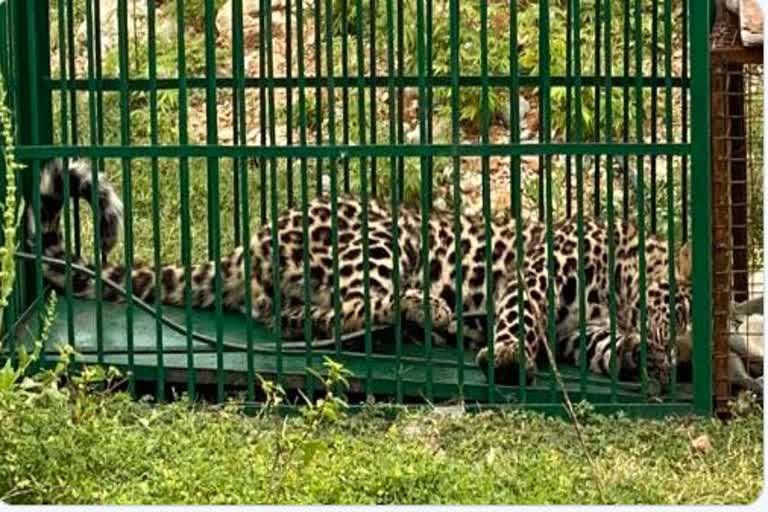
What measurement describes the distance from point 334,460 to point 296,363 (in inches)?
54.5

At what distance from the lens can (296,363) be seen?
797 centimetres

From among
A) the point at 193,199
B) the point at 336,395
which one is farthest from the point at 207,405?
the point at 193,199

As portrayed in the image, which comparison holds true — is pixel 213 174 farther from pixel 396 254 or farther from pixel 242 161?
pixel 396 254

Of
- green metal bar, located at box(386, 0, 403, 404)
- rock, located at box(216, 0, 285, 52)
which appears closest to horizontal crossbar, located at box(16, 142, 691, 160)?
green metal bar, located at box(386, 0, 403, 404)

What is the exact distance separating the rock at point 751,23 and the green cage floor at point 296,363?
1314 mm

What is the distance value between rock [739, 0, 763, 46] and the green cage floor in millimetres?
1314

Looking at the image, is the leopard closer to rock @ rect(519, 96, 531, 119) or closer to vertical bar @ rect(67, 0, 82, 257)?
vertical bar @ rect(67, 0, 82, 257)

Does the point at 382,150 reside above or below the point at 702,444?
above

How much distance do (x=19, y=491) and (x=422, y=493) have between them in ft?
3.82

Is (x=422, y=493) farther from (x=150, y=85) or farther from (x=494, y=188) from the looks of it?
(x=494, y=188)

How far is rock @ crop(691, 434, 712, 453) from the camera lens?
714cm

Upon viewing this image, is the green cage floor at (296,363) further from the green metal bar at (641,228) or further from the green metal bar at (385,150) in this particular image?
the green metal bar at (385,150)

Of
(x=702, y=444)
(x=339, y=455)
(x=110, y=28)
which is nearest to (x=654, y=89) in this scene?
(x=702, y=444)

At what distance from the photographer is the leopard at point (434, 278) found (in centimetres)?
819
